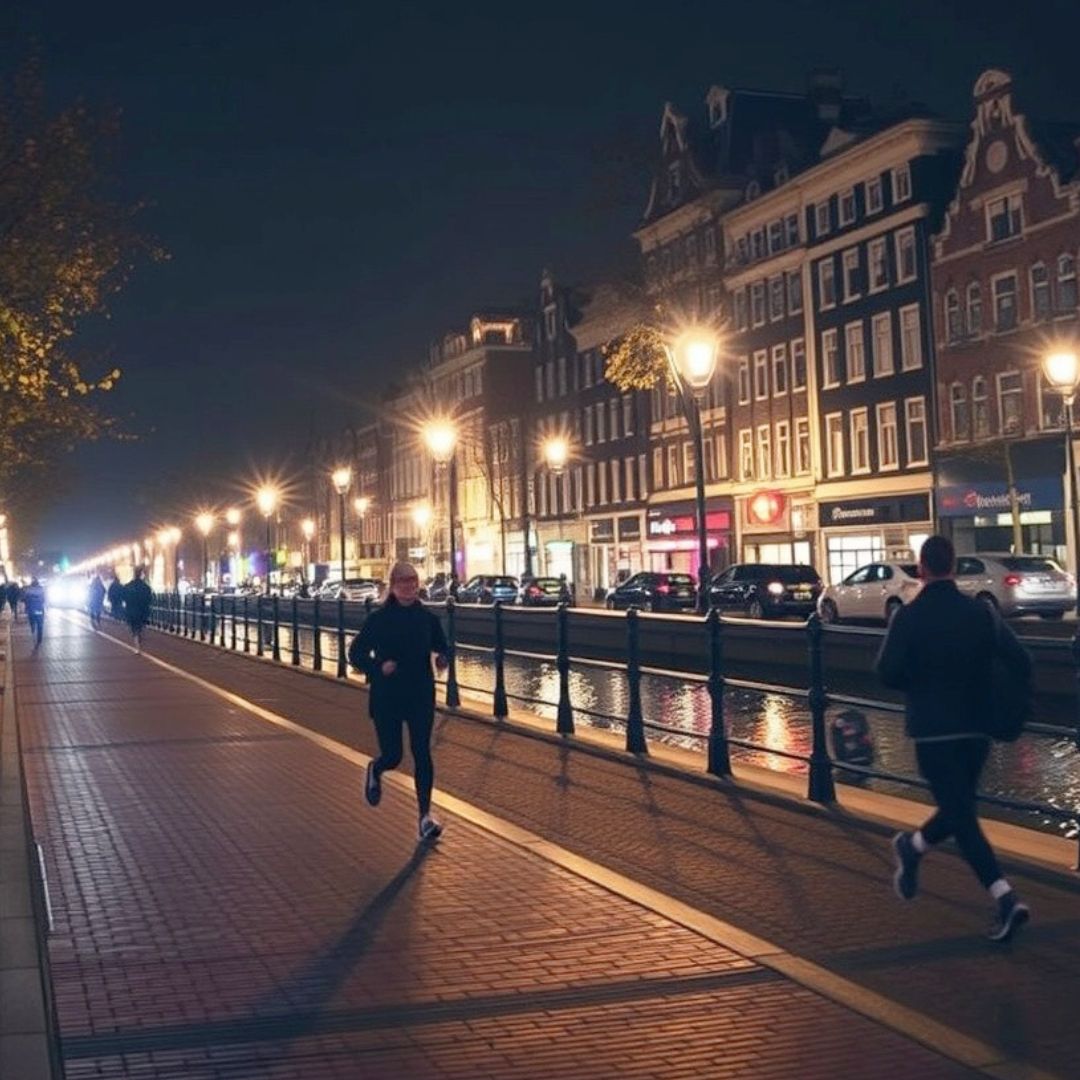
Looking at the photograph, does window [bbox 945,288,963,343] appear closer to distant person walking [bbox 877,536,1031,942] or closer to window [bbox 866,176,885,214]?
window [bbox 866,176,885,214]

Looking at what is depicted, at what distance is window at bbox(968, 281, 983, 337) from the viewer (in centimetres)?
5444

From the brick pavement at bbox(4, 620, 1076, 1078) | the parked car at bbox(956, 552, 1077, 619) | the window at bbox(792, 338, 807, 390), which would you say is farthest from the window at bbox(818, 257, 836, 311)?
the brick pavement at bbox(4, 620, 1076, 1078)


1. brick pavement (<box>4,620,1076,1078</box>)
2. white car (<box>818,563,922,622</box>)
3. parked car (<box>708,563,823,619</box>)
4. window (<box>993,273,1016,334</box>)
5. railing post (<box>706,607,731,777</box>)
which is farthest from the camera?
window (<box>993,273,1016,334</box>)

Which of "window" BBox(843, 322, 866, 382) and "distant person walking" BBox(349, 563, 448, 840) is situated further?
"window" BBox(843, 322, 866, 382)

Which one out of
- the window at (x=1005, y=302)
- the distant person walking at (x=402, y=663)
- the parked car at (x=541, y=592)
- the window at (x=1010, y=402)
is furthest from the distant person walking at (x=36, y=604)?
the distant person walking at (x=402, y=663)

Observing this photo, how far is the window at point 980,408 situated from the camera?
54.2m

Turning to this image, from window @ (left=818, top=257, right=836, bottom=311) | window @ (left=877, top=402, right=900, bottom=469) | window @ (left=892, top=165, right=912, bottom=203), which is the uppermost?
window @ (left=892, top=165, right=912, bottom=203)

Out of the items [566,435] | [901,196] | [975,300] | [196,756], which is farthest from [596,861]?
[566,435]

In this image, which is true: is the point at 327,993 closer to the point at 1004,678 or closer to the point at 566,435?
the point at 1004,678

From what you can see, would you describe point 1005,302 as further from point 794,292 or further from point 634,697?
point 634,697

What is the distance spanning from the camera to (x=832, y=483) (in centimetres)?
6241

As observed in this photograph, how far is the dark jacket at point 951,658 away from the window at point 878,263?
53.1 meters

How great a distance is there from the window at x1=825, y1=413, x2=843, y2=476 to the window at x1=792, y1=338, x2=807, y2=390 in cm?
236

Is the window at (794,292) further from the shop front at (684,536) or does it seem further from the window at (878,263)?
the shop front at (684,536)
